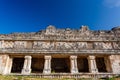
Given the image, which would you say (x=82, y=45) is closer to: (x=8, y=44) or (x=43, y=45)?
(x=43, y=45)

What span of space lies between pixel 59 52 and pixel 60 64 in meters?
2.39

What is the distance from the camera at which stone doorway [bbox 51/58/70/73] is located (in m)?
17.9

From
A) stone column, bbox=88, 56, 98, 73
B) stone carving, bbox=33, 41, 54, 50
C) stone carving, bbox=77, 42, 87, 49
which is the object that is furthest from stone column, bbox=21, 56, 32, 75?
stone column, bbox=88, 56, 98, 73

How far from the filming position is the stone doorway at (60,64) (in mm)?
17859

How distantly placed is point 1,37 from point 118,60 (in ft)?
43.3

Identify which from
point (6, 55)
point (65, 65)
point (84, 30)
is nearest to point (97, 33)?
point (84, 30)

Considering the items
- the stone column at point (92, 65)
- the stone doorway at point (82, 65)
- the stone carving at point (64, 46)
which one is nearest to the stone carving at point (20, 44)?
the stone carving at point (64, 46)

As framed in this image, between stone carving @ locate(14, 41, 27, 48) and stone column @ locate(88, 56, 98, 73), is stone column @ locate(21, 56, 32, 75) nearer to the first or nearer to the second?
stone carving @ locate(14, 41, 27, 48)

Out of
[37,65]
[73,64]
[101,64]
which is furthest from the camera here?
[101,64]

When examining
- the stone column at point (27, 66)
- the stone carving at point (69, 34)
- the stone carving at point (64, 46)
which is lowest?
the stone column at point (27, 66)

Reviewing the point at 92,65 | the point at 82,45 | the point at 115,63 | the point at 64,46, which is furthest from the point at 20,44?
the point at 115,63

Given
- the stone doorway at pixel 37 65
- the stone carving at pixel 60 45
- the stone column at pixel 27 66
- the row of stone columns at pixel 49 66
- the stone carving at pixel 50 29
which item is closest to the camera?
the stone column at pixel 27 66

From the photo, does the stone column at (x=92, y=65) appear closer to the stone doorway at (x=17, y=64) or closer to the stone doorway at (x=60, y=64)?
the stone doorway at (x=60, y=64)

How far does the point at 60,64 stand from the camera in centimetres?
1831
